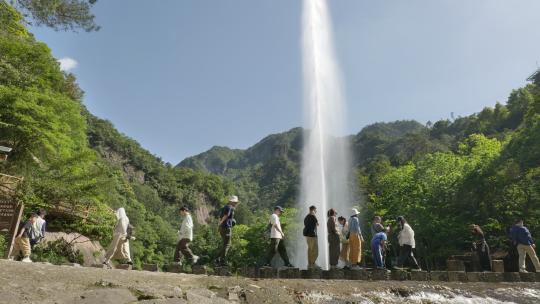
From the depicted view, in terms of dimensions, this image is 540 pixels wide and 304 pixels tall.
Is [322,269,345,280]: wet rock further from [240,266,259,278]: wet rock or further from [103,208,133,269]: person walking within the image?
[103,208,133,269]: person walking

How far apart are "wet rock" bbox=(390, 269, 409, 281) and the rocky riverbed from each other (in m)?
0.46

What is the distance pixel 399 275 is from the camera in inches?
340

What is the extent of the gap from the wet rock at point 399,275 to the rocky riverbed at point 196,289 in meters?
0.46

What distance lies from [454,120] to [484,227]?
73347mm

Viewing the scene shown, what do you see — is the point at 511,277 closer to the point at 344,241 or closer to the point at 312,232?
the point at 344,241

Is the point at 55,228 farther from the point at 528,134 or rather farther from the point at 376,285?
the point at 528,134

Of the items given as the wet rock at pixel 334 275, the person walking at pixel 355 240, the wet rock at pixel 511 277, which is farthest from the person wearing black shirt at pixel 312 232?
the wet rock at pixel 511 277

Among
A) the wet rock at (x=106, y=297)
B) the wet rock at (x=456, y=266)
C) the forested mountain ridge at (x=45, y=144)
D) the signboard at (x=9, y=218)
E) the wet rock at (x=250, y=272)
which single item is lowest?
the wet rock at (x=106, y=297)

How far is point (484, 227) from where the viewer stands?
27.3 metres

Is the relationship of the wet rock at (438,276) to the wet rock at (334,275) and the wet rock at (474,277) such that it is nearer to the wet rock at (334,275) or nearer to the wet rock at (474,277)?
the wet rock at (474,277)

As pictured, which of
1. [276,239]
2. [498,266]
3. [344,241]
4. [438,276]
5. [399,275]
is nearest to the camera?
[399,275]

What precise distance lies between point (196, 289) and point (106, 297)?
134 cm

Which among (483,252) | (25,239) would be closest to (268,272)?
(25,239)

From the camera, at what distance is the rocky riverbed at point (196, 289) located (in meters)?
5.21
